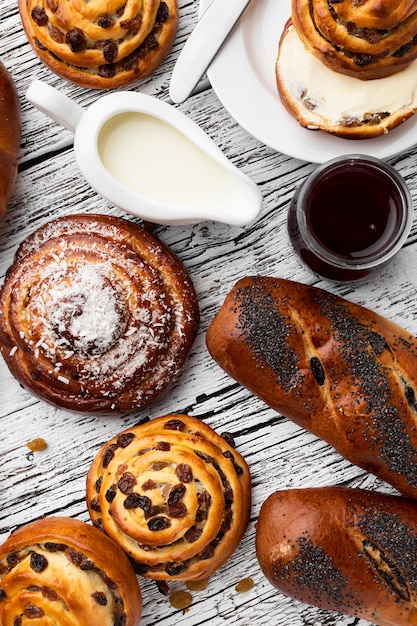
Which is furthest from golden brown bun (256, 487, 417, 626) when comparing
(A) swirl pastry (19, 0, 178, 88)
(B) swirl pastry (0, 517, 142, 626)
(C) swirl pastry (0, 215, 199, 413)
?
A: (A) swirl pastry (19, 0, 178, 88)

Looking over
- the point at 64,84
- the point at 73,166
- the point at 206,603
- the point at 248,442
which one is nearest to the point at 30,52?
the point at 64,84

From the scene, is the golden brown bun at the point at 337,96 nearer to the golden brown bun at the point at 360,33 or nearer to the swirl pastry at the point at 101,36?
the golden brown bun at the point at 360,33

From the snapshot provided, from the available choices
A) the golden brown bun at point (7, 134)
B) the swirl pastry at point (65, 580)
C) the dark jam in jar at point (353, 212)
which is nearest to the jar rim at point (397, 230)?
the dark jam in jar at point (353, 212)

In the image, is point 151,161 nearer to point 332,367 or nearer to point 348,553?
point 332,367

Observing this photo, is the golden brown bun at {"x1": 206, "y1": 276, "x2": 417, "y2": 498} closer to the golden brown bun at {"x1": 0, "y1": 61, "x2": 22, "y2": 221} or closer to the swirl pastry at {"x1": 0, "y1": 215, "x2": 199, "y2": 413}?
the swirl pastry at {"x1": 0, "y1": 215, "x2": 199, "y2": 413}

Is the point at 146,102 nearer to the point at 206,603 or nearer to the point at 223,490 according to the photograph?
the point at 223,490
